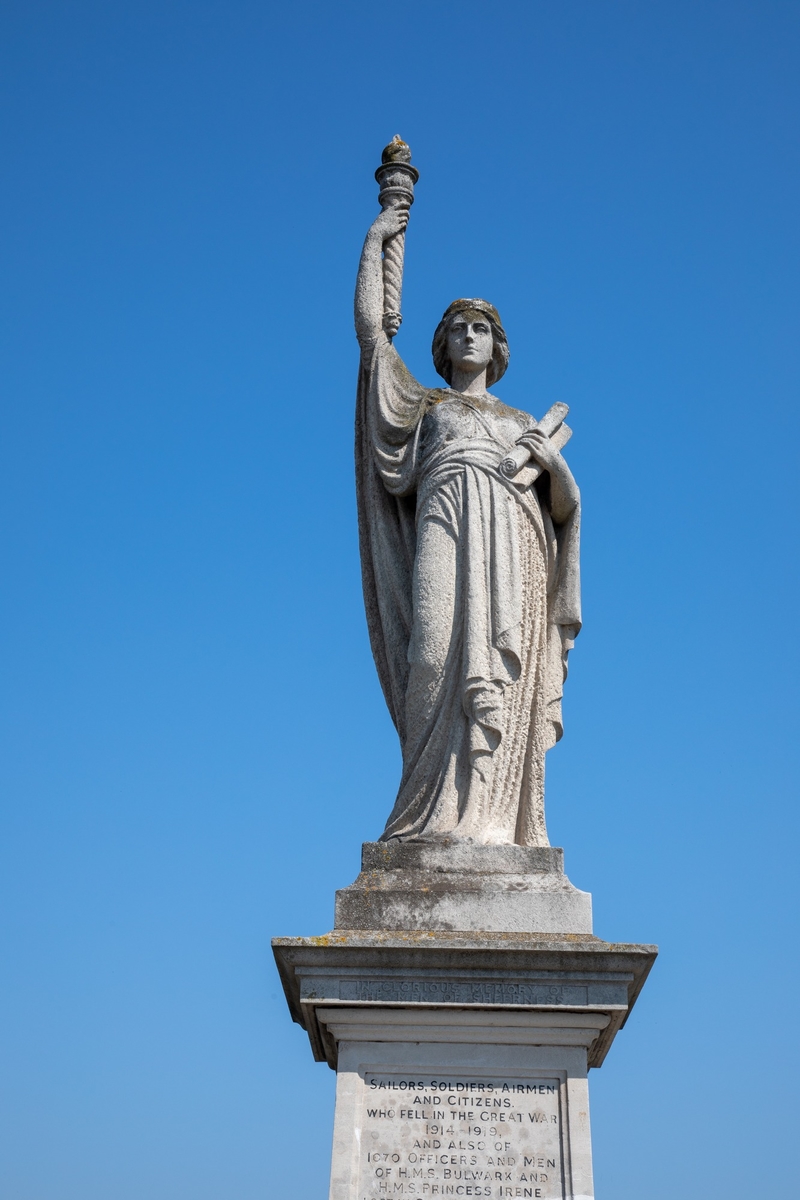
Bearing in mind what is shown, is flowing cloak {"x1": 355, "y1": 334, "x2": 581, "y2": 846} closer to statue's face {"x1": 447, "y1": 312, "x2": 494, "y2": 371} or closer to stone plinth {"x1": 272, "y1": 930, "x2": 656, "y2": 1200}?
statue's face {"x1": 447, "y1": 312, "x2": 494, "y2": 371}

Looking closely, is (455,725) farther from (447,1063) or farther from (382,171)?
(382,171)

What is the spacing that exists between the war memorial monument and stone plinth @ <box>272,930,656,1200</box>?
1 centimetres

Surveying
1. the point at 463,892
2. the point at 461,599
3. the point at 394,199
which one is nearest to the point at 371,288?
the point at 394,199

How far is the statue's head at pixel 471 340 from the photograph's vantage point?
9.53 metres

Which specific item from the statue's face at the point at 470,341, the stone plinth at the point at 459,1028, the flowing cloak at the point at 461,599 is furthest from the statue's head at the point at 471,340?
the stone plinth at the point at 459,1028

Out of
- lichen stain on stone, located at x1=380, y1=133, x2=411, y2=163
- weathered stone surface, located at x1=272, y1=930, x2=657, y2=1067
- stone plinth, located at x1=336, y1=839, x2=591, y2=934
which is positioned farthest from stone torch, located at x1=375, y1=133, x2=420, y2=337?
weathered stone surface, located at x1=272, y1=930, x2=657, y2=1067

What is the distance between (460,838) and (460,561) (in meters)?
1.79

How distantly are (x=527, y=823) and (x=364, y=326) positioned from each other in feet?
Result: 11.9

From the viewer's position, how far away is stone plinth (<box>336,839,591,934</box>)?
25.1 ft

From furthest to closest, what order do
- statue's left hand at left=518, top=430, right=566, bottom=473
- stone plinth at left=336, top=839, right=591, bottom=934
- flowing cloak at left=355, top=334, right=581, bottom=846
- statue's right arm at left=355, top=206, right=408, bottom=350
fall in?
statue's right arm at left=355, top=206, right=408, bottom=350 < statue's left hand at left=518, top=430, right=566, bottom=473 < flowing cloak at left=355, top=334, right=581, bottom=846 < stone plinth at left=336, top=839, right=591, bottom=934

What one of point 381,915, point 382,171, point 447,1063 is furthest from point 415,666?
point 382,171

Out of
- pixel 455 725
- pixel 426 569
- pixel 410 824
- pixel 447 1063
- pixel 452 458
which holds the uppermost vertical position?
pixel 452 458

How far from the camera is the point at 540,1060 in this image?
290 inches

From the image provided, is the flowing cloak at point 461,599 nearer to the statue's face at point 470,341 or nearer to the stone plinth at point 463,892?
the stone plinth at point 463,892
